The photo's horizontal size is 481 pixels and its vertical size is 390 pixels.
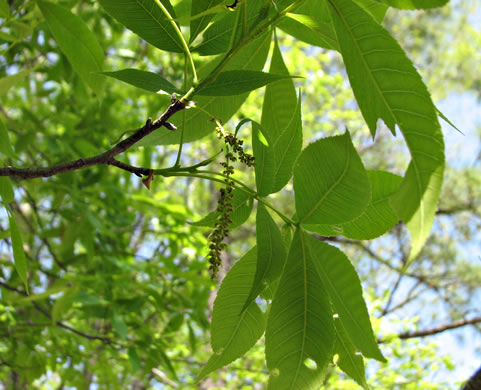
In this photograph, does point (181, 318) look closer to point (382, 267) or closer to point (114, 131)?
point (114, 131)

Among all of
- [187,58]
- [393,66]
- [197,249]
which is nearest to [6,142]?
[187,58]

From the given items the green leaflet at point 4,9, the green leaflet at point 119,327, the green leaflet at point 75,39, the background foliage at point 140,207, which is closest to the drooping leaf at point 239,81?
the background foliage at point 140,207

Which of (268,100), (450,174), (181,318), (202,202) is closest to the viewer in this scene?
(268,100)

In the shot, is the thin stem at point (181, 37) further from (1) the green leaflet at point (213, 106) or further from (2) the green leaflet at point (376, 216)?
(2) the green leaflet at point (376, 216)

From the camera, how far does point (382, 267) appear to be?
646cm

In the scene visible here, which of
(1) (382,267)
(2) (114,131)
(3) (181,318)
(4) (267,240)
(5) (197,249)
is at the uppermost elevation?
(1) (382,267)

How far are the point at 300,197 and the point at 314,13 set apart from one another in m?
0.25

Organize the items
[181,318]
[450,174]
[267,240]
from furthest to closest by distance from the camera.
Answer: [450,174] < [181,318] < [267,240]

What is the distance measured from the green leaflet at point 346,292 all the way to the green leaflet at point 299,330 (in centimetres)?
1

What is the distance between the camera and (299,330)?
1.87 ft

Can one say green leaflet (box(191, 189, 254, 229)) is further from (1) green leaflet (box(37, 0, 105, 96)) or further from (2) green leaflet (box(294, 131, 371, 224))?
(1) green leaflet (box(37, 0, 105, 96))

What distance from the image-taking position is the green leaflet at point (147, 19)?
1.97 feet

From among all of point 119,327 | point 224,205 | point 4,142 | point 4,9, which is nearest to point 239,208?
point 224,205

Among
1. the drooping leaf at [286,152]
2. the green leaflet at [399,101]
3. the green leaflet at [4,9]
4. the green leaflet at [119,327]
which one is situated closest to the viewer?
the green leaflet at [399,101]
